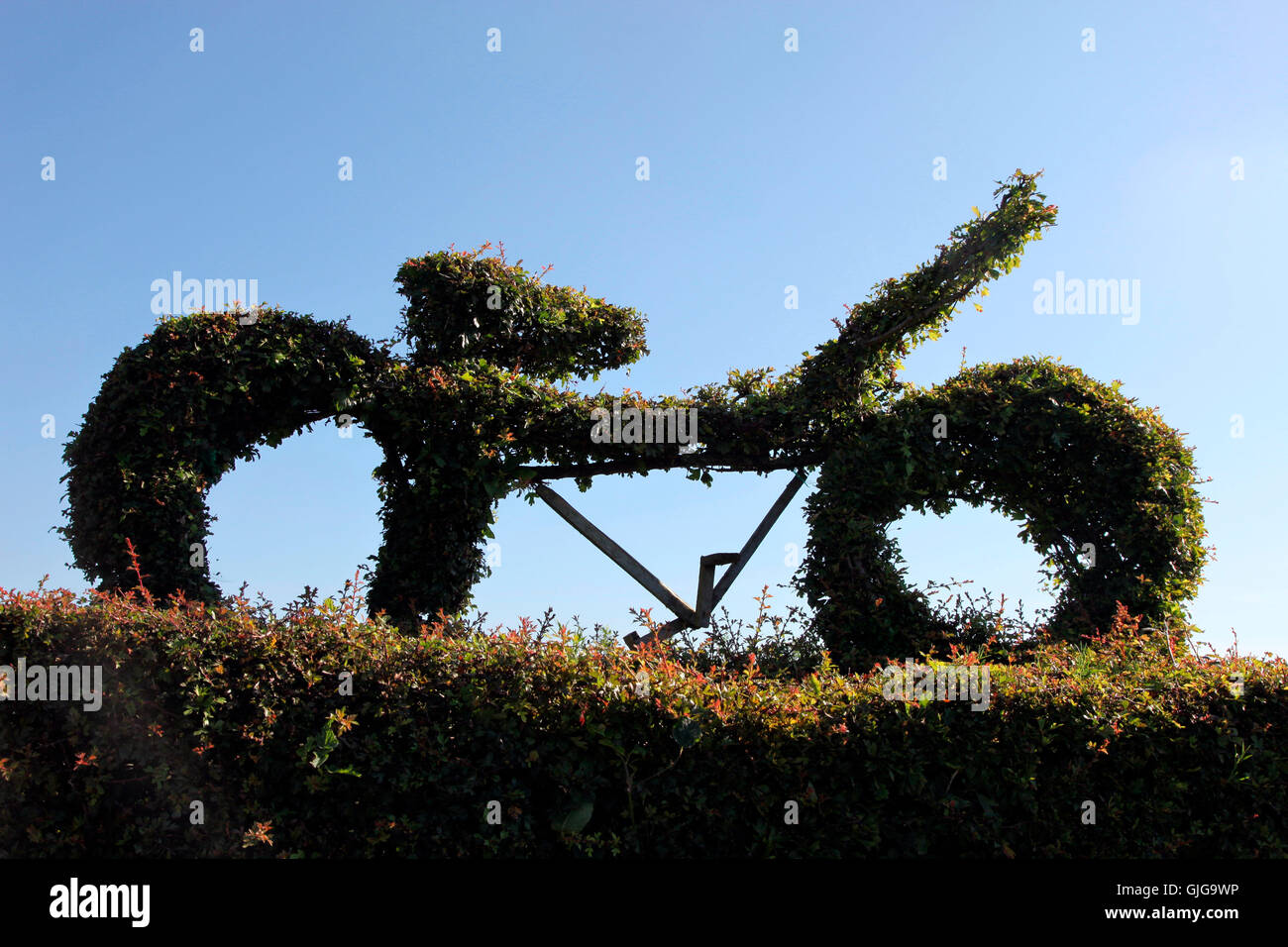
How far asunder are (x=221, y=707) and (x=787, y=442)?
7289 millimetres

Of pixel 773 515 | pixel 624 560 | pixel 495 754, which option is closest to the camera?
pixel 495 754

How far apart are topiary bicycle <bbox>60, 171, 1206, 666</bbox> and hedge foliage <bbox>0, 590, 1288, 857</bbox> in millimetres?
3840

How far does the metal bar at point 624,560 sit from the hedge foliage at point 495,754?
470 cm

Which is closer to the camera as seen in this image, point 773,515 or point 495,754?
point 495,754

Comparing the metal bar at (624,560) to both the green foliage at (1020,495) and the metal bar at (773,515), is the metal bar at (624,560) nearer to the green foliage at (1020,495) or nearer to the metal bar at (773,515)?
the metal bar at (773,515)

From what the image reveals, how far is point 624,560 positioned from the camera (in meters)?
10.9

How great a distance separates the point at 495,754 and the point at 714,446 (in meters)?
5.97

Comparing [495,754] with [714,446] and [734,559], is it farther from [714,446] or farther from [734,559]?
[714,446]

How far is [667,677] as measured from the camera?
586 centimetres

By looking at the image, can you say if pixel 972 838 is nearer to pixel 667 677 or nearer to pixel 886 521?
pixel 667 677

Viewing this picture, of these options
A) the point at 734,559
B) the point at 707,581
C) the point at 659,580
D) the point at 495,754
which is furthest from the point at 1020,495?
the point at 495,754

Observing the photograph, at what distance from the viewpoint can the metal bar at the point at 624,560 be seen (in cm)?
1092

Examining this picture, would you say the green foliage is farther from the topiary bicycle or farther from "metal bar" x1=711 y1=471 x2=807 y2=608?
"metal bar" x1=711 y1=471 x2=807 y2=608
